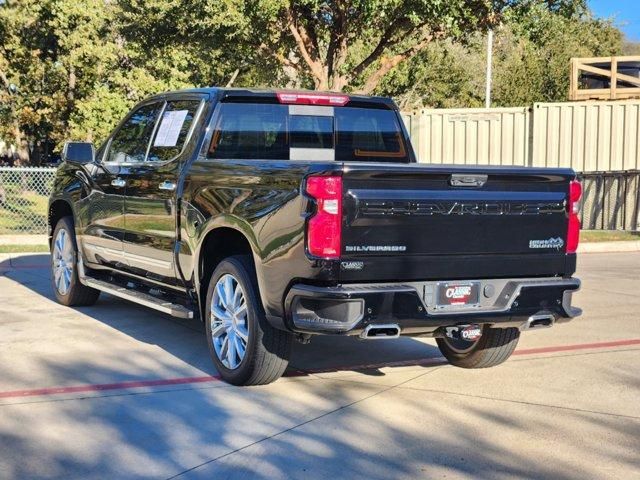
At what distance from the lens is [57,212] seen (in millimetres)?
9320

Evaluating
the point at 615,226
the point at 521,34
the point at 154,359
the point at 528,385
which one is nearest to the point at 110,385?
the point at 154,359

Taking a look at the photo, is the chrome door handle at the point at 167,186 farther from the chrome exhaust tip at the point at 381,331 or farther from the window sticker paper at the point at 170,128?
the chrome exhaust tip at the point at 381,331

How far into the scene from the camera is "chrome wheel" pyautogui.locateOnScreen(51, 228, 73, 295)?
891 cm

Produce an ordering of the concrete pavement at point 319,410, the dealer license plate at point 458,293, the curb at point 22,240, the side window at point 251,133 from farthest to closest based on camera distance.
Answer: the curb at point 22,240, the side window at point 251,133, the dealer license plate at point 458,293, the concrete pavement at point 319,410

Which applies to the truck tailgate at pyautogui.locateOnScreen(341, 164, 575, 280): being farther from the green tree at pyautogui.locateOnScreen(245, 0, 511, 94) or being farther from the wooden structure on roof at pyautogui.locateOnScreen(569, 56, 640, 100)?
the wooden structure on roof at pyautogui.locateOnScreen(569, 56, 640, 100)

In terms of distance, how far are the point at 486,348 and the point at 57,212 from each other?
5089 millimetres

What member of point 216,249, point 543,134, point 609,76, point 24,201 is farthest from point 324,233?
point 609,76

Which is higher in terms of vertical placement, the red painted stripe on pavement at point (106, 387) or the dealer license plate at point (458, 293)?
the dealer license plate at point (458, 293)

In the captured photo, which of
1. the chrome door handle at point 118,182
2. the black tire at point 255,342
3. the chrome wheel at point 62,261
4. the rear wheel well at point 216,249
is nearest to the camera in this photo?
the black tire at point 255,342

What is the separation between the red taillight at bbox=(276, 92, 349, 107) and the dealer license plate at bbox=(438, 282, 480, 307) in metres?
2.46

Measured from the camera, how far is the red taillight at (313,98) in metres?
7.14

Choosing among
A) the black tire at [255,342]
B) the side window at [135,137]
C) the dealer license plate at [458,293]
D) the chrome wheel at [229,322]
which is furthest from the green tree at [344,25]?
the dealer license plate at [458,293]

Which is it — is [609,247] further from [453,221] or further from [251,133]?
[453,221]

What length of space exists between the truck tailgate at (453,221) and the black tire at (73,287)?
14.6 feet
